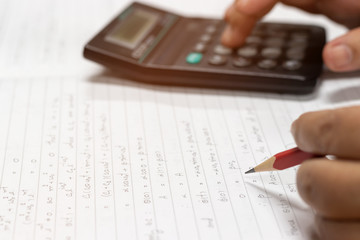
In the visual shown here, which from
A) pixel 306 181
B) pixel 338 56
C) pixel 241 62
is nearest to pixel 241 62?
pixel 241 62

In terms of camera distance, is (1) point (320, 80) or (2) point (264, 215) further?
(1) point (320, 80)

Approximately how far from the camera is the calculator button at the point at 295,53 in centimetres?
54

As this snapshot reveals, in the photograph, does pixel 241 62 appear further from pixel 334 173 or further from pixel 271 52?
pixel 334 173

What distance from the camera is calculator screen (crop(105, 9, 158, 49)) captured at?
558 mm

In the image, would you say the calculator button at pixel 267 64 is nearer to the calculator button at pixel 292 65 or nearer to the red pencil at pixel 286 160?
the calculator button at pixel 292 65

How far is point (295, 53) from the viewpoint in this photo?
0.55 metres

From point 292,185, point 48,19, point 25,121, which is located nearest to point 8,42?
point 48,19

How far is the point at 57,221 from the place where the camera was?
0.35 m

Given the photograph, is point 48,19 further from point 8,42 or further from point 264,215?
point 264,215

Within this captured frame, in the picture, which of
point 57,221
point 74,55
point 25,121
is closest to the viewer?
point 57,221

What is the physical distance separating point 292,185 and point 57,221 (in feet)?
0.62

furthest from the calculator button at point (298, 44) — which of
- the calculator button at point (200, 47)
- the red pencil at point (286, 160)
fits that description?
the red pencil at point (286, 160)

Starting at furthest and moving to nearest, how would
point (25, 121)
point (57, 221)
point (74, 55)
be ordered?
point (74, 55) < point (25, 121) < point (57, 221)

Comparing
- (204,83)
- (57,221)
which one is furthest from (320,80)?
(57,221)
